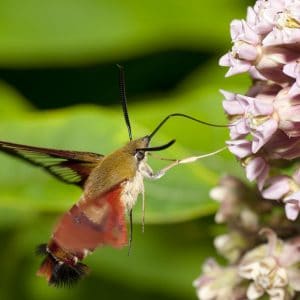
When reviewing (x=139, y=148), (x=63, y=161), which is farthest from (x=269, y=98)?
(x=63, y=161)

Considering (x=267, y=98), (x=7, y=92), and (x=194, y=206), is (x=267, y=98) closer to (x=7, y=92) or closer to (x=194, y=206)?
(x=194, y=206)

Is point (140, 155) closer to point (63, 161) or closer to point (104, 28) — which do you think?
point (63, 161)

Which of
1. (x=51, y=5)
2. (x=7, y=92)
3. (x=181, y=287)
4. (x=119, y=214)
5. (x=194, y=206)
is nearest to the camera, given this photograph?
(x=119, y=214)

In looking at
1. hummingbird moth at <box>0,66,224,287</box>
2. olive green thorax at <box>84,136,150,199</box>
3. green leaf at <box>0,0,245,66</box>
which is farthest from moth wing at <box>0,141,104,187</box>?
green leaf at <box>0,0,245,66</box>

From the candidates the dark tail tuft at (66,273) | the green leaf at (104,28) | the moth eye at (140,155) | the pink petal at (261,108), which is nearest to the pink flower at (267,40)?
the pink petal at (261,108)

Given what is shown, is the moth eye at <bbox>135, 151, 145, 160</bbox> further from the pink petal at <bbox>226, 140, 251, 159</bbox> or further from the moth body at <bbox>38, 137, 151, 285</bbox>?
the pink petal at <bbox>226, 140, 251, 159</bbox>

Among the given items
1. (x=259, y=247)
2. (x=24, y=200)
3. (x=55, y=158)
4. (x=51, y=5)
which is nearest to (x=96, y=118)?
(x=24, y=200)

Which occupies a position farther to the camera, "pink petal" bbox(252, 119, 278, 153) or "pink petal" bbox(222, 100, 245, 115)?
"pink petal" bbox(222, 100, 245, 115)

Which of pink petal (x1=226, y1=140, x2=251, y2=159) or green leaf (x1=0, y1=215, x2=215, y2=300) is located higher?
pink petal (x1=226, y1=140, x2=251, y2=159)
